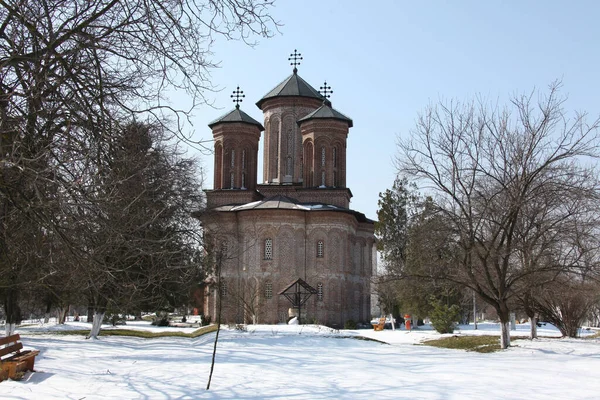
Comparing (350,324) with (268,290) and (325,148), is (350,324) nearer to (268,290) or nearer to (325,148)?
(268,290)

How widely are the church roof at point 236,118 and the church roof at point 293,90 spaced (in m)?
3.31

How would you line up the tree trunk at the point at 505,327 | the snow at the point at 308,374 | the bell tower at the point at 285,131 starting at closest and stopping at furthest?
the snow at the point at 308,374 < the tree trunk at the point at 505,327 < the bell tower at the point at 285,131

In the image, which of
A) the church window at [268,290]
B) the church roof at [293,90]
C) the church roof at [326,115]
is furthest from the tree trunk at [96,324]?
the church roof at [293,90]

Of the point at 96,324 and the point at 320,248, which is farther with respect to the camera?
the point at 320,248

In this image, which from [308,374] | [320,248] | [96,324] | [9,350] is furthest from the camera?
[320,248]

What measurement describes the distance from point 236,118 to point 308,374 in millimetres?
30878

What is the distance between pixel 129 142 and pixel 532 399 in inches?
243

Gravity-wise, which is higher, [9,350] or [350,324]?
[9,350]

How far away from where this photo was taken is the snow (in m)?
9.05

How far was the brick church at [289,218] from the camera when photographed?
35750mm

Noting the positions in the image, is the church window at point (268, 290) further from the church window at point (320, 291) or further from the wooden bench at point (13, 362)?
the wooden bench at point (13, 362)

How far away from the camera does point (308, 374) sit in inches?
428

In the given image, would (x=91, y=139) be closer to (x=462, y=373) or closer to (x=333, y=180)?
(x=462, y=373)

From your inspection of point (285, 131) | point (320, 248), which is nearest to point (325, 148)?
point (285, 131)
